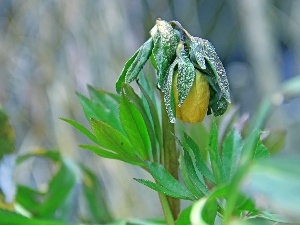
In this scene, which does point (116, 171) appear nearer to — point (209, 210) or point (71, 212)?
point (71, 212)

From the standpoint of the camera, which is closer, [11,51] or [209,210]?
[209,210]

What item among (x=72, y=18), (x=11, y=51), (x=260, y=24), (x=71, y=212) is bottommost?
(x=71, y=212)

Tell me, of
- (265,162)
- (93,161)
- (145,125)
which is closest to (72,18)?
(93,161)

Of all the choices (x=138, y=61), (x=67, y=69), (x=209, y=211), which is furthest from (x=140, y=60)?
(x=67, y=69)

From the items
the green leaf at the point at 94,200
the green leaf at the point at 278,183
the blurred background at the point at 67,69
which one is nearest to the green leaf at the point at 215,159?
the green leaf at the point at 278,183

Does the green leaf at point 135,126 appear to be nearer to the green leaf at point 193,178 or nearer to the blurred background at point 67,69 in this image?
the green leaf at point 193,178

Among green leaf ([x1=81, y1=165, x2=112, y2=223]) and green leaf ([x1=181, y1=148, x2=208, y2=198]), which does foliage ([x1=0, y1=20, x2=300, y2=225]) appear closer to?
green leaf ([x1=181, y1=148, x2=208, y2=198])

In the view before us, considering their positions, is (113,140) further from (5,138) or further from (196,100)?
(5,138)

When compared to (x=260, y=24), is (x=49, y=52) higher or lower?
lower

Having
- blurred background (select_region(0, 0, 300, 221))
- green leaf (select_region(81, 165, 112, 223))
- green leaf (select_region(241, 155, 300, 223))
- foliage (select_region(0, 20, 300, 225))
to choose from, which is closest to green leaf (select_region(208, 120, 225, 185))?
foliage (select_region(0, 20, 300, 225))
